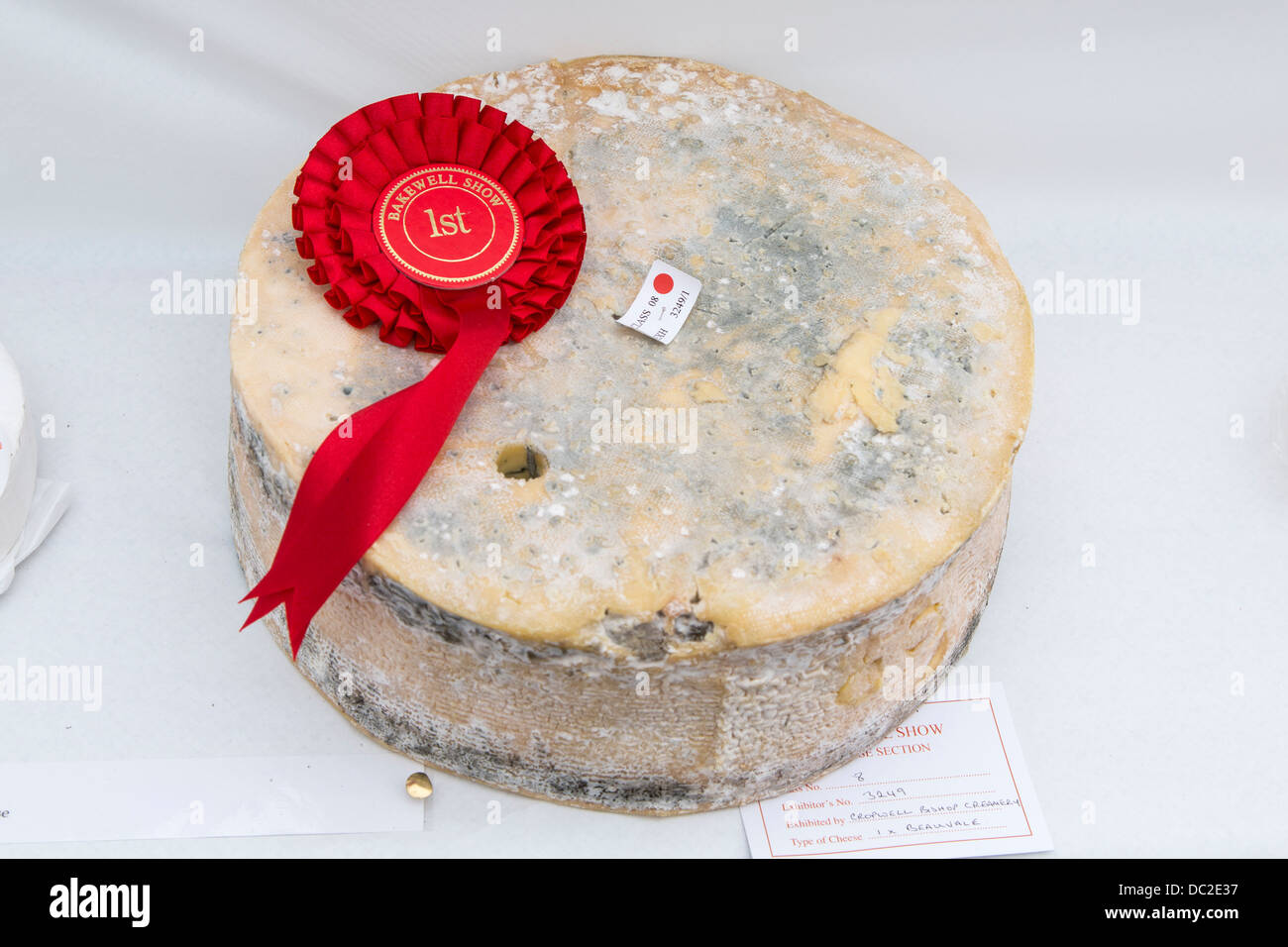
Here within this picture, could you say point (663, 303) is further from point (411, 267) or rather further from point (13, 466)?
point (13, 466)

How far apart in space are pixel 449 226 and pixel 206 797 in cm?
81

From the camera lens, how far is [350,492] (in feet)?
5.98

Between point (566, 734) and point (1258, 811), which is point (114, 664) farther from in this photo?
point (1258, 811)

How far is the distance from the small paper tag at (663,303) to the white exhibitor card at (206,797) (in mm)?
656

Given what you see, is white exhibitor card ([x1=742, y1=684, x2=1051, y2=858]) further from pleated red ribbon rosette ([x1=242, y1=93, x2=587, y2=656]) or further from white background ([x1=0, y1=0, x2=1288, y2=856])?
pleated red ribbon rosette ([x1=242, y1=93, x2=587, y2=656])

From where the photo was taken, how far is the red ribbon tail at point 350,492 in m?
1.82

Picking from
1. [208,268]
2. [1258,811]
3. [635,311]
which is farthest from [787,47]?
[1258,811]

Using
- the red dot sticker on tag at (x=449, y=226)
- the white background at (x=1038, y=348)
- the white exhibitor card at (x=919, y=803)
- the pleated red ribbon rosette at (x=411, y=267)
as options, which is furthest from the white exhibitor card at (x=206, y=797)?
the red dot sticker on tag at (x=449, y=226)

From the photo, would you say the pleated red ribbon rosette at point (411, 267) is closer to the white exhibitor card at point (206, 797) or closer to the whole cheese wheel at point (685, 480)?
the whole cheese wheel at point (685, 480)

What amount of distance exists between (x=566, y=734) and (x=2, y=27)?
1395 millimetres

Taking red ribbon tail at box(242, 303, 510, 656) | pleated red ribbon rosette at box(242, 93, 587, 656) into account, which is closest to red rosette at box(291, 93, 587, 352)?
pleated red ribbon rosette at box(242, 93, 587, 656)

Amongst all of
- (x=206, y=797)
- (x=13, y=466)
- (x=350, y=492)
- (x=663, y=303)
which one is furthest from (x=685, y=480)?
(x=13, y=466)

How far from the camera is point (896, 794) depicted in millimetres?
2098

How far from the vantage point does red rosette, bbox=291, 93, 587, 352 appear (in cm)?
196
